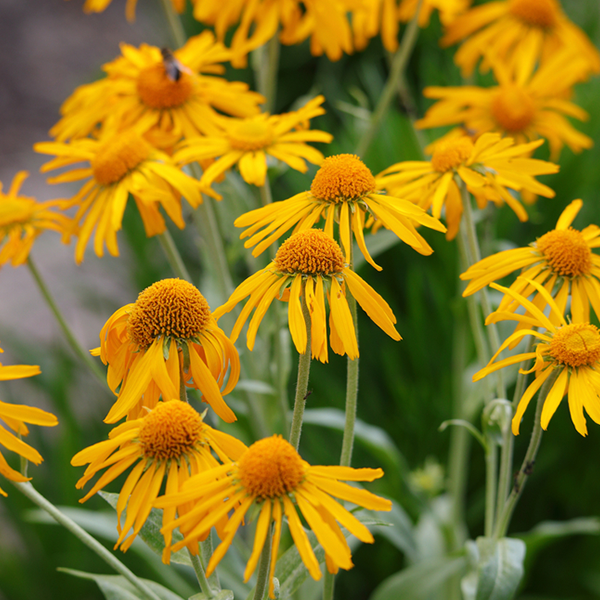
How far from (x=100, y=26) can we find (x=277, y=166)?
3.67m

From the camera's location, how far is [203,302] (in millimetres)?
471

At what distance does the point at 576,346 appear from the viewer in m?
0.44

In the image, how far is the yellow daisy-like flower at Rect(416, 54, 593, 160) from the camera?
879 millimetres

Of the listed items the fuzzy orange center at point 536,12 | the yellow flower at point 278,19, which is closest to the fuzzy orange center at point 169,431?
the yellow flower at point 278,19

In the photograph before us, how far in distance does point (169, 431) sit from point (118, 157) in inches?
13.9

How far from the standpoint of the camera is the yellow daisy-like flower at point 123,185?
63cm

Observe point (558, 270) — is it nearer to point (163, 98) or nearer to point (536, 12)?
point (163, 98)

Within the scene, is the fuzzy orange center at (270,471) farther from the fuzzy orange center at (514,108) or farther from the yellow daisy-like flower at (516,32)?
the yellow daisy-like flower at (516,32)

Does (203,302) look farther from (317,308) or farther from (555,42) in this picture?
(555,42)

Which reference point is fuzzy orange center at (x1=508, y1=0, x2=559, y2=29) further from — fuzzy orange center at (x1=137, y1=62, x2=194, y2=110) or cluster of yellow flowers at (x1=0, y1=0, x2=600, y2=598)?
fuzzy orange center at (x1=137, y1=62, x2=194, y2=110)

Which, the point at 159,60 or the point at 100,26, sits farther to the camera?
the point at 100,26

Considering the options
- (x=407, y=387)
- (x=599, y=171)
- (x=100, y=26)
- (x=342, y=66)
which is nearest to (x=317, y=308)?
(x=407, y=387)

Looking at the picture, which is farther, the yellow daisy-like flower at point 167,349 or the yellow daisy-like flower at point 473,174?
the yellow daisy-like flower at point 473,174

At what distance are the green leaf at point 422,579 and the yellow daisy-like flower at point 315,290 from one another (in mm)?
408
